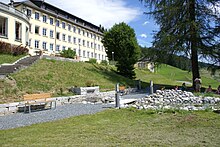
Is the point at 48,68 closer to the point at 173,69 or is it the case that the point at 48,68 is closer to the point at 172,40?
the point at 172,40

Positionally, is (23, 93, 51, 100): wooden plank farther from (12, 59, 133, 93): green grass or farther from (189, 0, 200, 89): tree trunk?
(189, 0, 200, 89): tree trunk

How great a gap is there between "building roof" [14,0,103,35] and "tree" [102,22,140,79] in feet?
59.6

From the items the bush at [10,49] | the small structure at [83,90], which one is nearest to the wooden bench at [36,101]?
the small structure at [83,90]

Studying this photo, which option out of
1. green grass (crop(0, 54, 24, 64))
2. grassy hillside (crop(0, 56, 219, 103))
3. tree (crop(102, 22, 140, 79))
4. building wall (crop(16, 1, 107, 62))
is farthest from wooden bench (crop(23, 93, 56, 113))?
building wall (crop(16, 1, 107, 62))

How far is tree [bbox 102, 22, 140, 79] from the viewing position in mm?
37244

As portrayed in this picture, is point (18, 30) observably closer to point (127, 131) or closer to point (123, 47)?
point (123, 47)

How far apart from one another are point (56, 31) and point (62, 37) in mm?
3098

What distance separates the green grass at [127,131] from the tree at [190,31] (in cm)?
1419

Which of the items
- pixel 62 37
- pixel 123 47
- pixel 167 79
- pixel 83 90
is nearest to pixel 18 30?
pixel 123 47

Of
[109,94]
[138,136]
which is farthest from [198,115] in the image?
[109,94]

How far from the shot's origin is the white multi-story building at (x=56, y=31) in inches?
→ 2067

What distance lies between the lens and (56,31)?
6128 centimetres

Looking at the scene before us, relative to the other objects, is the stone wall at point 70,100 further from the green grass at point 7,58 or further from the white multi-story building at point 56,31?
the white multi-story building at point 56,31

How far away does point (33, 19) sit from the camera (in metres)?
53.2
